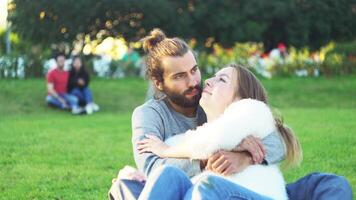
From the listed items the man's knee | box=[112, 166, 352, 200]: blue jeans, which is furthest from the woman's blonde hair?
the man's knee

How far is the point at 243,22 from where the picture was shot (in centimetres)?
3728

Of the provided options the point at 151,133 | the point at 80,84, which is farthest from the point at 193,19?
the point at 151,133

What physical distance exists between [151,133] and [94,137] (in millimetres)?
7463

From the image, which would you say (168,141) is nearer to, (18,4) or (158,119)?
(158,119)

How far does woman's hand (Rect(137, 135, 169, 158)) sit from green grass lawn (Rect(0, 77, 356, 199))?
2.49 metres

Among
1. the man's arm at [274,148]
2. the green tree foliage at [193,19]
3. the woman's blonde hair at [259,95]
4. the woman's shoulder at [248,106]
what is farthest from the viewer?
the green tree foliage at [193,19]

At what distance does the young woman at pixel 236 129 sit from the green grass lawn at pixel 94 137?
9.53 feet

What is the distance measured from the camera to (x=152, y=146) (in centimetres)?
478

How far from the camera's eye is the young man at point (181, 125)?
14.5 ft

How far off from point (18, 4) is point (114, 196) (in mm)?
30723

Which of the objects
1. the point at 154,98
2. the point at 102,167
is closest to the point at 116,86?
the point at 102,167

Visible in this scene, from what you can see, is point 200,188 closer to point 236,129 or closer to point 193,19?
point 236,129

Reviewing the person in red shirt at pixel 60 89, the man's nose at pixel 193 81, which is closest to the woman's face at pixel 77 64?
the person in red shirt at pixel 60 89

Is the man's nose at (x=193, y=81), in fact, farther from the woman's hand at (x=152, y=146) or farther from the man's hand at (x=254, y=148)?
the man's hand at (x=254, y=148)
